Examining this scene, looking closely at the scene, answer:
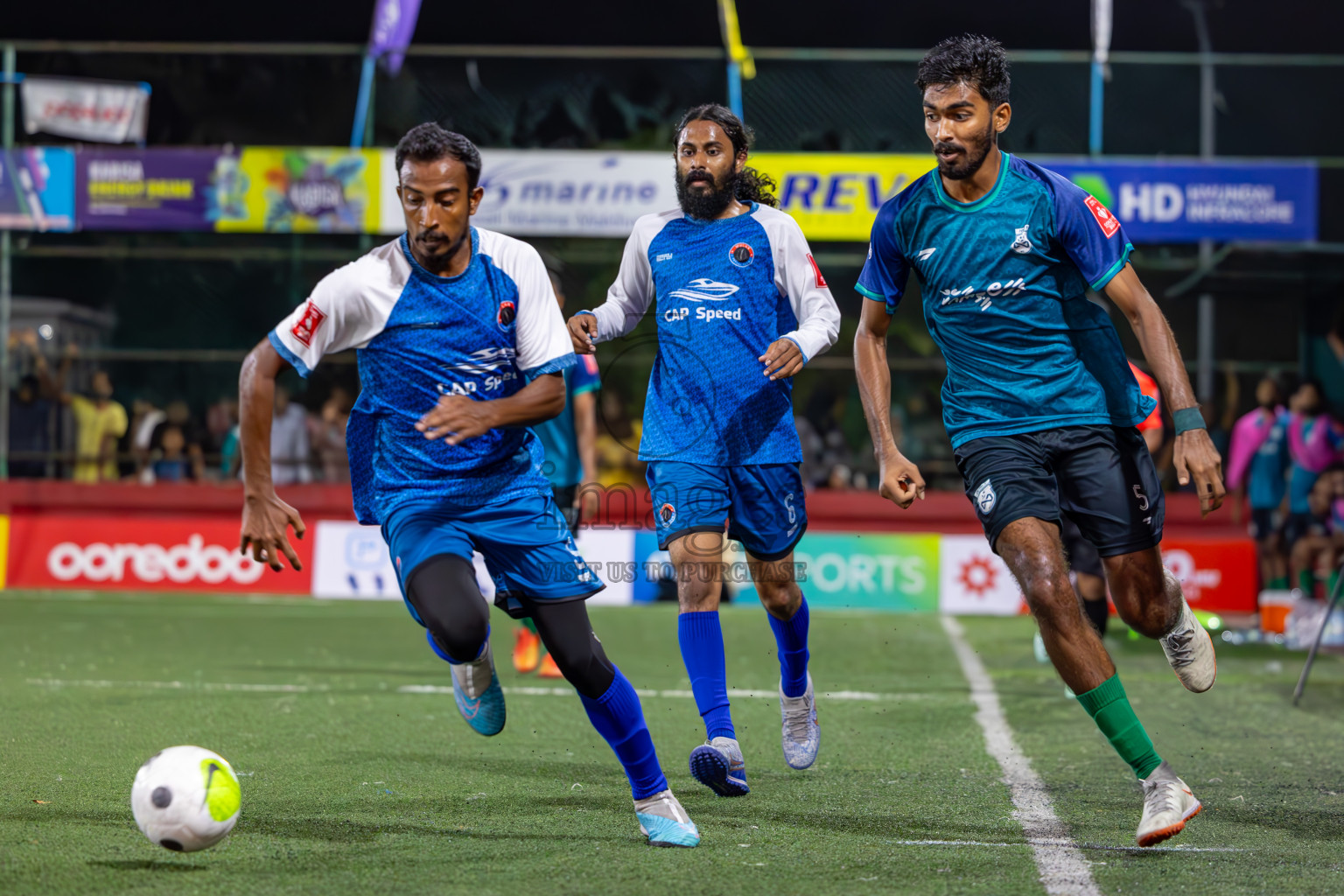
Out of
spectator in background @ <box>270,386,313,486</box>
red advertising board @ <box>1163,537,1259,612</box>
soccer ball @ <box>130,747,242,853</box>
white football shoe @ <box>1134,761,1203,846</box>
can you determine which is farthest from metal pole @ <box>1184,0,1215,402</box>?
soccer ball @ <box>130,747,242,853</box>

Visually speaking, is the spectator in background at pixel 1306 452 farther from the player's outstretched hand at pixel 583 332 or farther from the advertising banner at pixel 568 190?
the player's outstretched hand at pixel 583 332

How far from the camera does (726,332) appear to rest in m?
5.49

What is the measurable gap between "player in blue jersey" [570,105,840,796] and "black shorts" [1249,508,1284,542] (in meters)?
10.1

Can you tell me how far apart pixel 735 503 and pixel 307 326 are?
6.28 feet

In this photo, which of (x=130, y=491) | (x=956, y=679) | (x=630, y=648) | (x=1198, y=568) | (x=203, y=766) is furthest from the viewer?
(x=130, y=491)

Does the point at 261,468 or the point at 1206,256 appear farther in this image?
the point at 1206,256

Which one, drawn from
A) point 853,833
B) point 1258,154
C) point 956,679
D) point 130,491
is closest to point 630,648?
point 956,679

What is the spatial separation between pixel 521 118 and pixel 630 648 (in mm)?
7663

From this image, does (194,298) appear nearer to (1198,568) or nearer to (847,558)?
(847,558)

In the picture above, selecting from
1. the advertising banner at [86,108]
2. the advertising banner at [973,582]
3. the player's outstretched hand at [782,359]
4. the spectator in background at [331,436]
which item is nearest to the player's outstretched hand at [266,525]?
the player's outstretched hand at [782,359]

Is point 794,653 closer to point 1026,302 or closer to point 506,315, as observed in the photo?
point 1026,302

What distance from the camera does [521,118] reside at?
633 inches

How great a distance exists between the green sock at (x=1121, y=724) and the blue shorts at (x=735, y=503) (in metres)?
1.43

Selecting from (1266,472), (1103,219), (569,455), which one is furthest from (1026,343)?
(1266,472)
